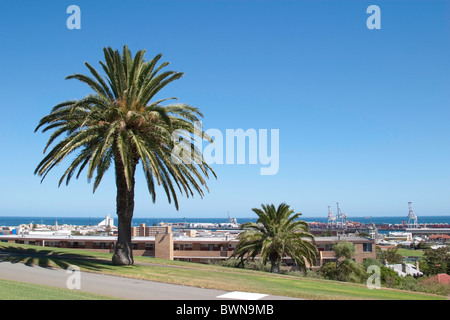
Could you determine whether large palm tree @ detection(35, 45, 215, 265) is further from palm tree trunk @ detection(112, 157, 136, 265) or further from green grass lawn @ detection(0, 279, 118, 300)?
green grass lawn @ detection(0, 279, 118, 300)

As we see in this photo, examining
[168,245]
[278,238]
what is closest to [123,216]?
[278,238]

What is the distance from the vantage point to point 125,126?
19.5 meters

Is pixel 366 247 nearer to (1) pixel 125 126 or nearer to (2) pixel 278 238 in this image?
(2) pixel 278 238

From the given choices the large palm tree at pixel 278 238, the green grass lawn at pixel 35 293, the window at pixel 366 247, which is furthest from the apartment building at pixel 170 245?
the green grass lawn at pixel 35 293

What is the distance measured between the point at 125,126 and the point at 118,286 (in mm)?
7698

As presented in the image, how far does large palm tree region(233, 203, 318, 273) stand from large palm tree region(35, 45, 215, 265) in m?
12.8

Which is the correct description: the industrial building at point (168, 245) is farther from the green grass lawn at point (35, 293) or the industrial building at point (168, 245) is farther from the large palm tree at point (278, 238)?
the green grass lawn at point (35, 293)

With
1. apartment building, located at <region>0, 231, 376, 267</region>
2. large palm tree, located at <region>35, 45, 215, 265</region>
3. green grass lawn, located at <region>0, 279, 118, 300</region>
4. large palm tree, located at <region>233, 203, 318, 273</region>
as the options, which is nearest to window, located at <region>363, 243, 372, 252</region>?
apartment building, located at <region>0, 231, 376, 267</region>

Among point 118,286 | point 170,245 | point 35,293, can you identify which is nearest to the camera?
point 35,293

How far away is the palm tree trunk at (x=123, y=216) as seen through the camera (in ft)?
66.1
